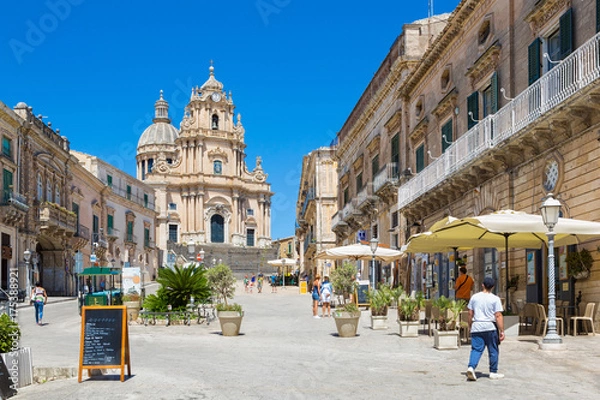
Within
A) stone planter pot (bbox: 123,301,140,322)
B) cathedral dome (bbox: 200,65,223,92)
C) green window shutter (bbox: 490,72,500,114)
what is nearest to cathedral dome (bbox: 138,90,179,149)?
cathedral dome (bbox: 200,65,223,92)

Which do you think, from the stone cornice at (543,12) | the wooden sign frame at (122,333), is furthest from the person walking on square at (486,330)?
the stone cornice at (543,12)

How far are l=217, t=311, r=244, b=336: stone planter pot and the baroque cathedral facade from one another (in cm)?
6067

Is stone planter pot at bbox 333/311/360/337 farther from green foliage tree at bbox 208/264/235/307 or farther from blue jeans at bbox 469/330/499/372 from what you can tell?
green foliage tree at bbox 208/264/235/307

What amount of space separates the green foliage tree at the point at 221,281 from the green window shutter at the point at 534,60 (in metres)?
11.5

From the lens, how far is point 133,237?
208 ft

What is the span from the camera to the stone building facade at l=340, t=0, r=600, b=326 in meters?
14.8

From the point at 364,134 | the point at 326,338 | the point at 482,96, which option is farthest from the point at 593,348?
the point at 364,134

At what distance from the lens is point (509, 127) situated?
1778cm

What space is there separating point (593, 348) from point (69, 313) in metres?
21.6

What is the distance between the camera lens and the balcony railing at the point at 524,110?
13930 mm

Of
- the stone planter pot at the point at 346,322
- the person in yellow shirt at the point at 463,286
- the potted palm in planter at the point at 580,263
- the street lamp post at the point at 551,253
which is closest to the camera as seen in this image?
the street lamp post at the point at 551,253

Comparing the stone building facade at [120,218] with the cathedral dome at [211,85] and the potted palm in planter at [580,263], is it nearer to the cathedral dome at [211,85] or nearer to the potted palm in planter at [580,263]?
the cathedral dome at [211,85]

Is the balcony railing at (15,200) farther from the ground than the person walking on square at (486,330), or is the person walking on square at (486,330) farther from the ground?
the balcony railing at (15,200)

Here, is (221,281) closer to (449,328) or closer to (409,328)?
(409,328)
